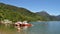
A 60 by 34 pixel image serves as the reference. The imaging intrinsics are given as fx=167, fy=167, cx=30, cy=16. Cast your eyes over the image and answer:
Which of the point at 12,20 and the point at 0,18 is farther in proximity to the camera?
the point at 12,20

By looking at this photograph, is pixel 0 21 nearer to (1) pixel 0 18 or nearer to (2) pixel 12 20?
(1) pixel 0 18

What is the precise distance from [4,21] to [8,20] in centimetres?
420

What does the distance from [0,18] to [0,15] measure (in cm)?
203

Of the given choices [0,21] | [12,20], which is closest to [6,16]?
[12,20]

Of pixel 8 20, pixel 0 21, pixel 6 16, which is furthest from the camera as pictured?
pixel 6 16

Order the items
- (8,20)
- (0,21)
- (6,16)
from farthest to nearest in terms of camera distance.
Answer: (6,16) < (8,20) < (0,21)

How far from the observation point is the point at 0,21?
3487 inches

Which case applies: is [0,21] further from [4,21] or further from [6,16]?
[6,16]

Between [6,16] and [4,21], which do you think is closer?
[4,21]

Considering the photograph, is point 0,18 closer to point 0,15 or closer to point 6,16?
point 0,15

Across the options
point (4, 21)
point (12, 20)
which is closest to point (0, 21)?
point (4, 21)

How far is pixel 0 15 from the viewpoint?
94.0m

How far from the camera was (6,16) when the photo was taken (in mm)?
102438

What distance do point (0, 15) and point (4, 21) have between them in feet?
15.7
